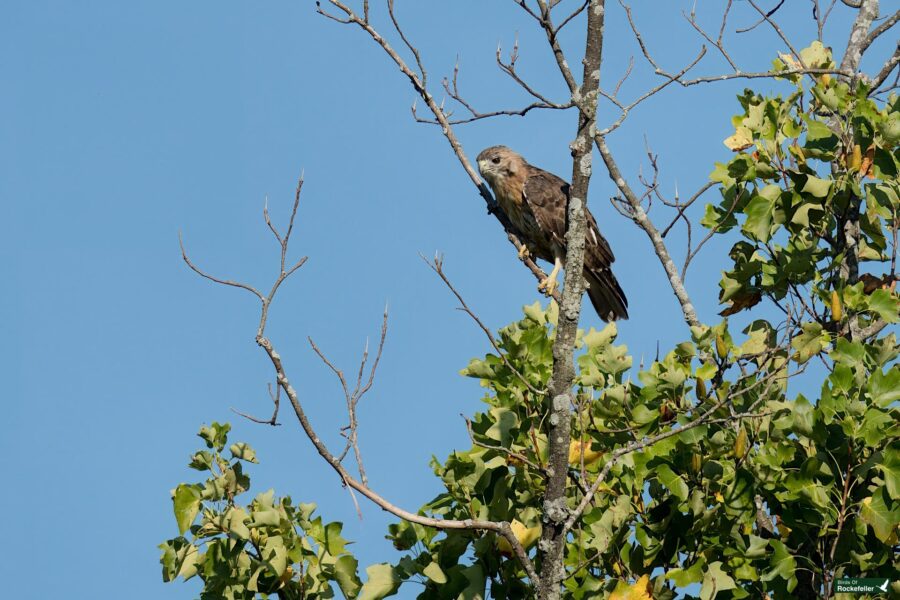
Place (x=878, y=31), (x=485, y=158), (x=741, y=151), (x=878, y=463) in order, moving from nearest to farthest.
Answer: (x=878, y=463), (x=741, y=151), (x=878, y=31), (x=485, y=158)

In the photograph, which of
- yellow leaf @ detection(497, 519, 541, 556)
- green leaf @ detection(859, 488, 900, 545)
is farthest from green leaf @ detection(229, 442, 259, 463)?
green leaf @ detection(859, 488, 900, 545)

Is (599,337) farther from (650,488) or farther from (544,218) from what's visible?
(544,218)

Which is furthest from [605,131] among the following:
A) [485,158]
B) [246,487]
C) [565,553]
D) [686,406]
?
[485,158]

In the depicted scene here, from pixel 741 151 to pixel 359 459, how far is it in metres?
3.66

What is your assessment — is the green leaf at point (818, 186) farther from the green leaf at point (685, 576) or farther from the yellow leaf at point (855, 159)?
the green leaf at point (685, 576)

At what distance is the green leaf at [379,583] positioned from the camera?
5785 millimetres

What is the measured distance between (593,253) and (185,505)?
19.4 feet

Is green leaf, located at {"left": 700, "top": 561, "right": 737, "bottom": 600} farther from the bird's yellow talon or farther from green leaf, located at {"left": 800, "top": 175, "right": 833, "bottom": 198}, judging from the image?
the bird's yellow talon

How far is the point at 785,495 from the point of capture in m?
5.71

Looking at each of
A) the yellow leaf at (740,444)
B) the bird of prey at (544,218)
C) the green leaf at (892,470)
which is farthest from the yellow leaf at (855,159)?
the bird of prey at (544,218)

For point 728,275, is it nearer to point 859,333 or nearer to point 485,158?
point 859,333

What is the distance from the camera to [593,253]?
10852 mm

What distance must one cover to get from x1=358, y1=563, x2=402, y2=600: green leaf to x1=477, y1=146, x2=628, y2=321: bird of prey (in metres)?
4.44

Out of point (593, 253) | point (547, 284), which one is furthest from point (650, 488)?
point (593, 253)
